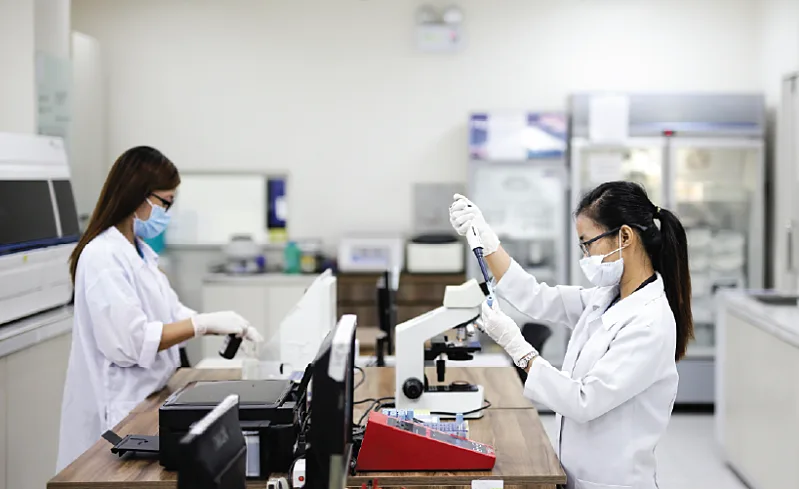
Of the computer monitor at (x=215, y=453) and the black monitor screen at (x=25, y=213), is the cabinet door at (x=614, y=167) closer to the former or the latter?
the black monitor screen at (x=25, y=213)

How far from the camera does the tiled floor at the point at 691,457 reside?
159 inches

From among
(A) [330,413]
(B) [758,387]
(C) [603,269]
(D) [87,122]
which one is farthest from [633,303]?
(D) [87,122]

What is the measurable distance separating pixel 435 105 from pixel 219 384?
388 cm

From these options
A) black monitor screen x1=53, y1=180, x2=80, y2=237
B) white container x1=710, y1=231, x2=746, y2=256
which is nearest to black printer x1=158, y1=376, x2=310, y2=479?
black monitor screen x1=53, y1=180, x2=80, y2=237

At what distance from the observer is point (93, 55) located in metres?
5.55

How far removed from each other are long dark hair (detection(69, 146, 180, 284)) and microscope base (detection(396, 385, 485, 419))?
1084 millimetres

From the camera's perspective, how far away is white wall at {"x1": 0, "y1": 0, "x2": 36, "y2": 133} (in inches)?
154

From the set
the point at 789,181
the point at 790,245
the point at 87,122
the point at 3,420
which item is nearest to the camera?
the point at 3,420

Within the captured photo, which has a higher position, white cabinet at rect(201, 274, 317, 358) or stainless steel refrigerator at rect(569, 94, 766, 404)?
stainless steel refrigerator at rect(569, 94, 766, 404)

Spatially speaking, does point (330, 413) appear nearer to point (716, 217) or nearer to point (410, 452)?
point (410, 452)

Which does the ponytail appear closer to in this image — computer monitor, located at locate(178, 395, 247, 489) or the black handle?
the black handle

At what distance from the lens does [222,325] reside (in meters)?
2.83

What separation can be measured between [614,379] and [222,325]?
1405 mm

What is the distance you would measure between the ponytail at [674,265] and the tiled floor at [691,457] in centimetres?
207
